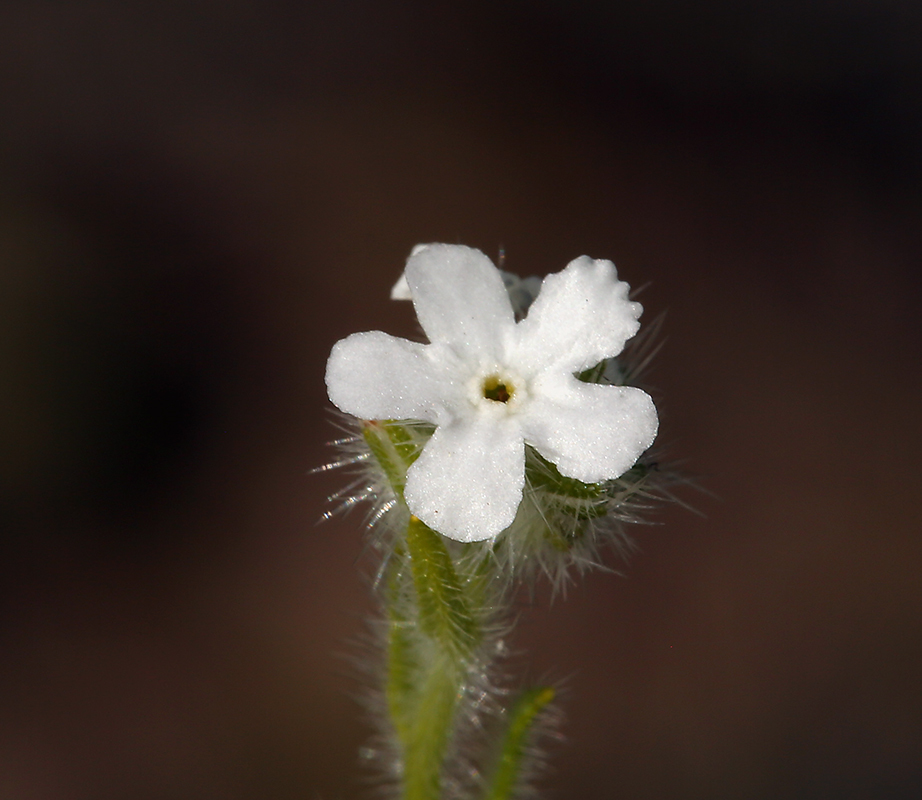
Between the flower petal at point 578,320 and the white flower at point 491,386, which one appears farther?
the flower petal at point 578,320

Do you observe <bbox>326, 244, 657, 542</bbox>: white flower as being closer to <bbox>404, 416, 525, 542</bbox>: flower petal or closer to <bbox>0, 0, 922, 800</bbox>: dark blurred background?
<bbox>404, 416, 525, 542</bbox>: flower petal

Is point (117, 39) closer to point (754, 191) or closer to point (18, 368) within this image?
point (18, 368)

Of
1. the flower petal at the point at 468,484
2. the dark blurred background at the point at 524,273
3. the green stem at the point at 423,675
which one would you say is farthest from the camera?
the dark blurred background at the point at 524,273

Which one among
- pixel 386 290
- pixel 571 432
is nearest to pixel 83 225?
pixel 386 290

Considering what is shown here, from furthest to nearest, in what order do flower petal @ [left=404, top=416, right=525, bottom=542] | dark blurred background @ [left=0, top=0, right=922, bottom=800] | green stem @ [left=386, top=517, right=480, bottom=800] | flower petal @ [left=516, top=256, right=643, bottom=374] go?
dark blurred background @ [left=0, top=0, right=922, bottom=800]
green stem @ [left=386, top=517, right=480, bottom=800]
flower petal @ [left=516, top=256, right=643, bottom=374]
flower petal @ [left=404, top=416, right=525, bottom=542]

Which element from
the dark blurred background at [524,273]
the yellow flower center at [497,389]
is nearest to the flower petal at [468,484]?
the yellow flower center at [497,389]

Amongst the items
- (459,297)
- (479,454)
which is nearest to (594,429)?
(479,454)

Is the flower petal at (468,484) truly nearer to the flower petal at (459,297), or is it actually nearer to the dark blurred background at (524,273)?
the flower petal at (459,297)

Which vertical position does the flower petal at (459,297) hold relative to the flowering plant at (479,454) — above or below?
above

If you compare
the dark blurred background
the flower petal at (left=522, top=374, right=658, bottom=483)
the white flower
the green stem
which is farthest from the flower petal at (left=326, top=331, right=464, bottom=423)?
the dark blurred background
